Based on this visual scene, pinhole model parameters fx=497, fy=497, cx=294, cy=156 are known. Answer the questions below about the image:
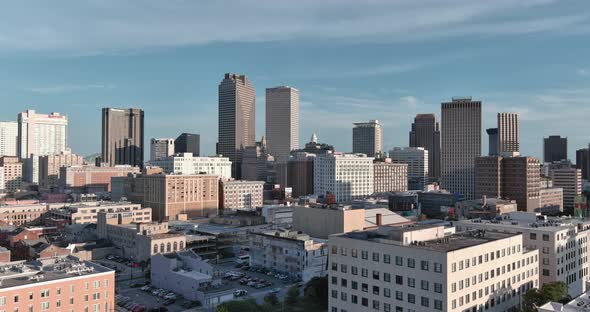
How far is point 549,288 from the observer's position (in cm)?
5150

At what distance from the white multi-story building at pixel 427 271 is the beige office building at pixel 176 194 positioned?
385 ft

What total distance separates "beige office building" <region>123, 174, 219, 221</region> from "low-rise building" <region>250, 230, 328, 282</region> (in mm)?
69495

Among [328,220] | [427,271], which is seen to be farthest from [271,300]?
[328,220]

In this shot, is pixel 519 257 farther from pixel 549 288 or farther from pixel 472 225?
pixel 472 225

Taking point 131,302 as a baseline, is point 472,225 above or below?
above

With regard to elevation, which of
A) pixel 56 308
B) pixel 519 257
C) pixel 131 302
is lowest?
pixel 131 302

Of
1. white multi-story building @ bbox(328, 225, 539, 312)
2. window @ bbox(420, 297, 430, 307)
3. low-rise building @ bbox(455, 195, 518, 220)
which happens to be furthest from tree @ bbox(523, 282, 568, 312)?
low-rise building @ bbox(455, 195, 518, 220)

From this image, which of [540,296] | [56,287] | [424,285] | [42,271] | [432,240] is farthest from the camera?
[42,271]

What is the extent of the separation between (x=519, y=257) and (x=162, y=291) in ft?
176

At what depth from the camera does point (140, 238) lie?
102 metres

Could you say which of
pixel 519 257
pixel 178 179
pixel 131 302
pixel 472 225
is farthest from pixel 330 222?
pixel 178 179

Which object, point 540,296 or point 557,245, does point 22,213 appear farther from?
point 540,296

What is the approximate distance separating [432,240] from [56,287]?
41014 millimetres

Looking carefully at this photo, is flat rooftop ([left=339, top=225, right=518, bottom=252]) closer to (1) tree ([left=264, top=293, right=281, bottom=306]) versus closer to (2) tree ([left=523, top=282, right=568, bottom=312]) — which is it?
(2) tree ([left=523, top=282, right=568, bottom=312])
